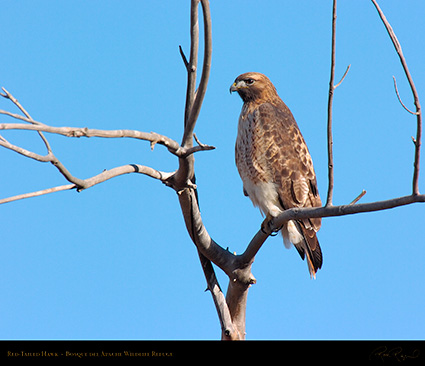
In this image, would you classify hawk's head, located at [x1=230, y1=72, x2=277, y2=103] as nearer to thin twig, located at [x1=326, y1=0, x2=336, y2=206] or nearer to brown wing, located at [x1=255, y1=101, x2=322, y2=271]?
brown wing, located at [x1=255, y1=101, x2=322, y2=271]

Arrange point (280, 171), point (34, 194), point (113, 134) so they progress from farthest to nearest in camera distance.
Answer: point (280, 171) → point (113, 134) → point (34, 194)

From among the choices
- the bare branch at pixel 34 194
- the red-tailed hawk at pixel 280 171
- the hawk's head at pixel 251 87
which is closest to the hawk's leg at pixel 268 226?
the red-tailed hawk at pixel 280 171

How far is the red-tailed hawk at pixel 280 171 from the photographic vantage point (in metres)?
4.92

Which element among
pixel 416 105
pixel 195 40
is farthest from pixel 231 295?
pixel 416 105

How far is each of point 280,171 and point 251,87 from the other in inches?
43.1

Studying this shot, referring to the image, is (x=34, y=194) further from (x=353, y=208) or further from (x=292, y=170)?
(x=292, y=170)

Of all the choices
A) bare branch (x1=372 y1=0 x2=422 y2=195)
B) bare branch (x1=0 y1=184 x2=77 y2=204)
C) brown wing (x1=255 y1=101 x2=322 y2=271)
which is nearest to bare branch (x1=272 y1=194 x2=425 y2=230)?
bare branch (x1=372 y1=0 x2=422 y2=195)
